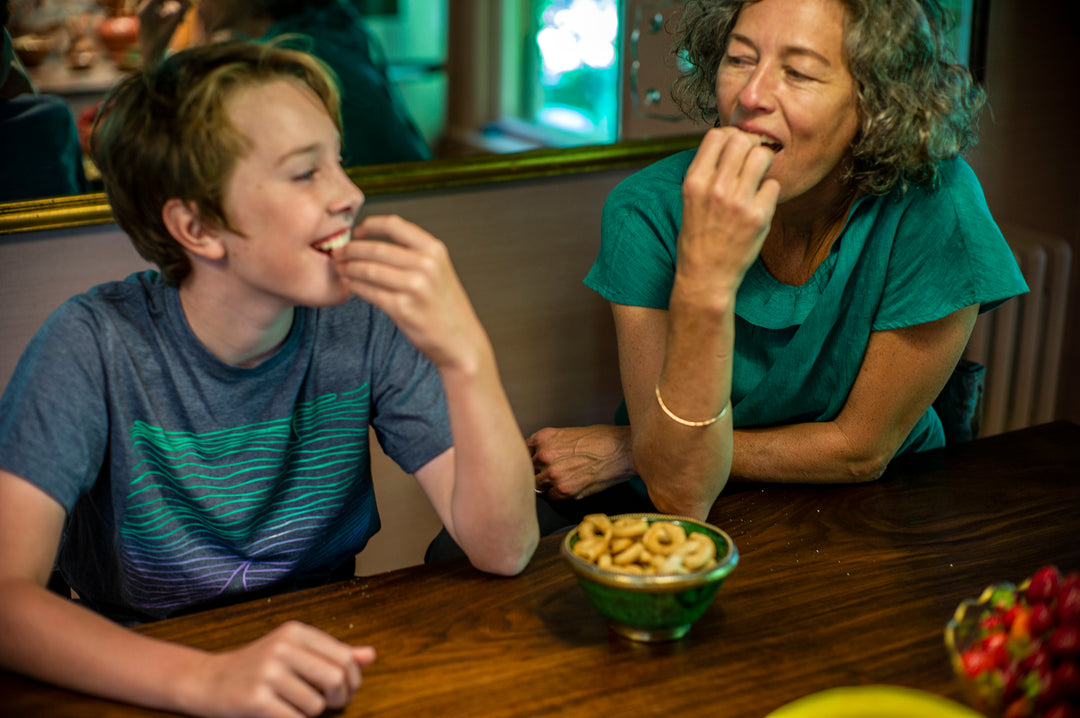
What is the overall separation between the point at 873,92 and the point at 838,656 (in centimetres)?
82

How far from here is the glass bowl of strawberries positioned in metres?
0.82

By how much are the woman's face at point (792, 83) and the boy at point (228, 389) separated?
57 centimetres

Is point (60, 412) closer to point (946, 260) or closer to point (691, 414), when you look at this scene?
point (691, 414)

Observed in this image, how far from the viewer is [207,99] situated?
116 cm

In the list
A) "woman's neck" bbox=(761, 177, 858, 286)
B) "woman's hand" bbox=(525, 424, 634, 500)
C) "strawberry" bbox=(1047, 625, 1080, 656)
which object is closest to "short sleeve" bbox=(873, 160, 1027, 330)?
"woman's neck" bbox=(761, 177, 858, 286)

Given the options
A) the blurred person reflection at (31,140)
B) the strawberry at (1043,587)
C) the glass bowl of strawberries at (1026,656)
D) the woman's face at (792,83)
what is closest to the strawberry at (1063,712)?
the glass bowl of strawberries at (1026,656)

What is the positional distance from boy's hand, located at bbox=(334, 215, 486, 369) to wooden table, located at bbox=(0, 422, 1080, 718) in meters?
0.28

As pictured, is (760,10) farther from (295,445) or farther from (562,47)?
(562,47)

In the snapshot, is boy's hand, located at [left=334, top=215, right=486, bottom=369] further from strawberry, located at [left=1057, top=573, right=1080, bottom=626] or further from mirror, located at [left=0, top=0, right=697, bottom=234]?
mirror, located at [left=0, top=0, right=697, bottom=234]

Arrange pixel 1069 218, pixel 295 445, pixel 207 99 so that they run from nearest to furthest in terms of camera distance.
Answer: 1. pixel 207 99
2. pixel 295 445
3. pixel 1069 218

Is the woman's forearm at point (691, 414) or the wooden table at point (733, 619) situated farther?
the woman's forearm at point (691, 414)

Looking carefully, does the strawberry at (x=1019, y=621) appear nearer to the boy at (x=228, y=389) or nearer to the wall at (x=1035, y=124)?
the boy at (x=228, y=389)

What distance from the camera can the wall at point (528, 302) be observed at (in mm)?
2295

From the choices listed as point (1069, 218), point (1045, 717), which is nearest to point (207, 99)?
point (1045, 717)
